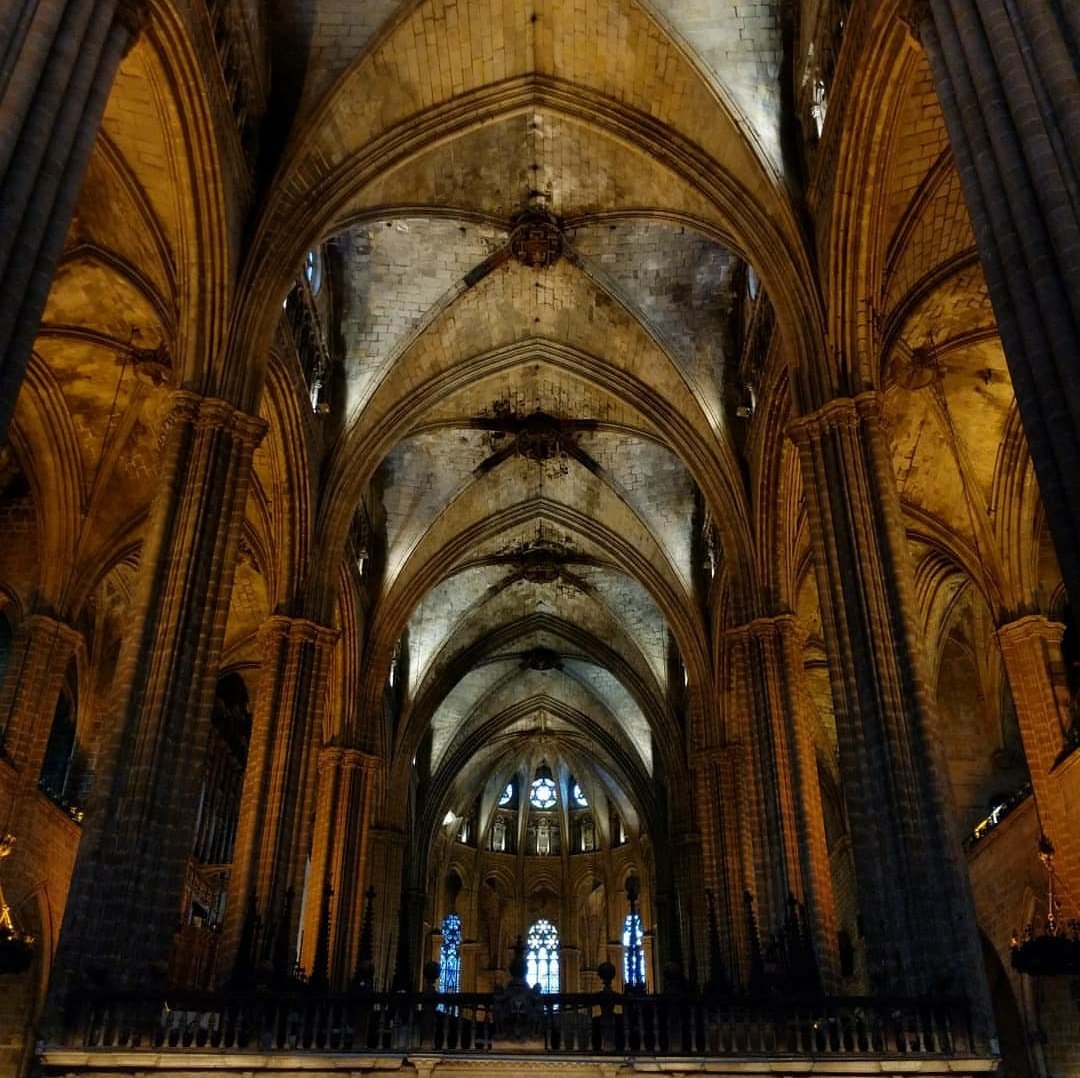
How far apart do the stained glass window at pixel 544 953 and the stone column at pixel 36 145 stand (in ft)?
123

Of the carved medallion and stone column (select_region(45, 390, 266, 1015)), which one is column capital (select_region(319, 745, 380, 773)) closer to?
the carved medallion

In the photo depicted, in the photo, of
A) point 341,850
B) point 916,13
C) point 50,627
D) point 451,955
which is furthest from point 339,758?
point 451,955

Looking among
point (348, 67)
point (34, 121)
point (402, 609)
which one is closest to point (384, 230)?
point (348, 67)

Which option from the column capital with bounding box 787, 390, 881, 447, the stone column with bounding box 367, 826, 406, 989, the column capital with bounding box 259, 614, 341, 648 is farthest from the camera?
the stone column with bounding box 367, 826, 406, 989

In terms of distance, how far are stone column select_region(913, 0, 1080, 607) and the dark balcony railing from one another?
5486 millimetres

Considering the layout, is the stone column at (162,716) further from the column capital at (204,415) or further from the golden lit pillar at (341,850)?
the golden lit pillar at (341,850)

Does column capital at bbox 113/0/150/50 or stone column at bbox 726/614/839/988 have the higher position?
column capital at bbox 113/0/150/50

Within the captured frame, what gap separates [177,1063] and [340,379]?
14.5m

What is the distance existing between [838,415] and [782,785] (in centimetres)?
671

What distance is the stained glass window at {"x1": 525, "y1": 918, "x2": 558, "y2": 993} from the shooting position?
41875 mm

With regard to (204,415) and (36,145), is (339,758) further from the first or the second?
(36,145)

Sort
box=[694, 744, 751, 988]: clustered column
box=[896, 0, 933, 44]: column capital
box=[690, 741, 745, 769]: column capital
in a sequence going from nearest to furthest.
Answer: box=[896, 0, 933, 44]: column capital < box=[694, 744, 751, 988]: clustered column < box=[690, 741, 745, 769]: column capital

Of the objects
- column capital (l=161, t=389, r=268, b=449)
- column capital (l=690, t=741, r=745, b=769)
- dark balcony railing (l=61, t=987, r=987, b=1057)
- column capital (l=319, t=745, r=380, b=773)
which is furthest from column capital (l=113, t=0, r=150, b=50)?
column capital (l=690, t=741, r=745, b=769)

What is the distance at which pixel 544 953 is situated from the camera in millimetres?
42812
